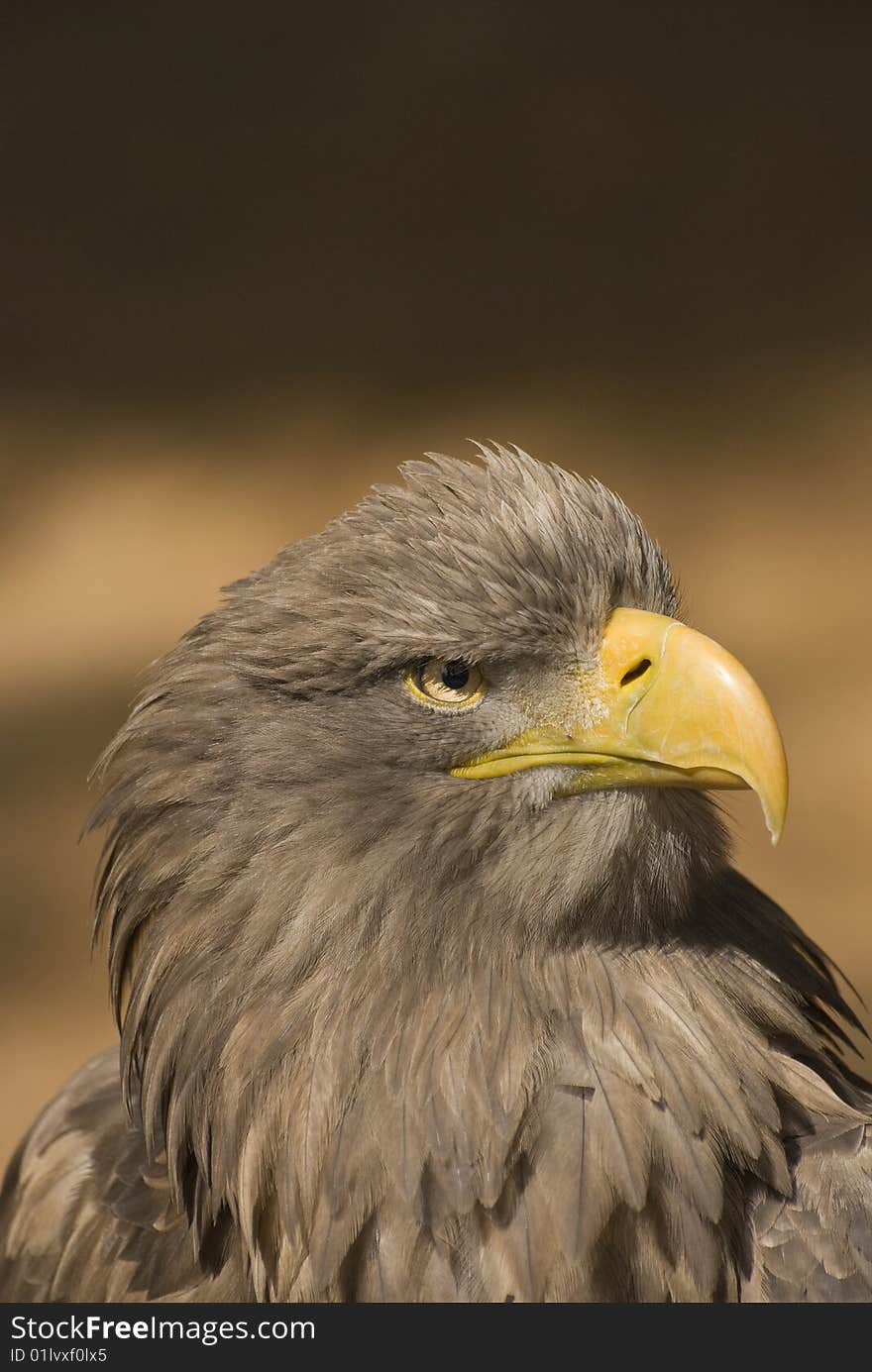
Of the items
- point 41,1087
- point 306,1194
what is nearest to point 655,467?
point 41,1087

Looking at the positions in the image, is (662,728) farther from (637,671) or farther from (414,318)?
(414,318)

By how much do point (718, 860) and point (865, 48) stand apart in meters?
2.43

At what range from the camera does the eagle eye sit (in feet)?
3.59

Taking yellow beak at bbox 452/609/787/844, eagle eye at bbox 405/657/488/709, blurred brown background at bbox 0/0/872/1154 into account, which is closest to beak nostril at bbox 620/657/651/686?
yellow beak at bbox 452/609/787/844

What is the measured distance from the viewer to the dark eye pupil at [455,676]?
3.59ft

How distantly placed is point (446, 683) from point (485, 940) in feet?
0.63

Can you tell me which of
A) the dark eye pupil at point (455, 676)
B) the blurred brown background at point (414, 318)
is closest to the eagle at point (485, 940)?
the dark eye pupil at point (455, 676)

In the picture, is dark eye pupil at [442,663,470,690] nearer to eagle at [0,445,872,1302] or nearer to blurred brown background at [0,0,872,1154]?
eagle at [0,445,872,1302]

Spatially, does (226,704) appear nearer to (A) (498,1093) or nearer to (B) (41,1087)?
(A) (498,1093)

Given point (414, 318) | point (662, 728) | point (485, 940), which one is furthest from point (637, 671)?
point (414, 318)

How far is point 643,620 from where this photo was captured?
3.61 feet

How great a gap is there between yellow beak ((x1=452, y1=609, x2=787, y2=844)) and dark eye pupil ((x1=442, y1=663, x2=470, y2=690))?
6cm

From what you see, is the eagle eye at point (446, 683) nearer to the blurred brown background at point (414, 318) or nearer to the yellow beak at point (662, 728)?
the yellow beak at point (662, 728)

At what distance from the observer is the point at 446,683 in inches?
43.3
